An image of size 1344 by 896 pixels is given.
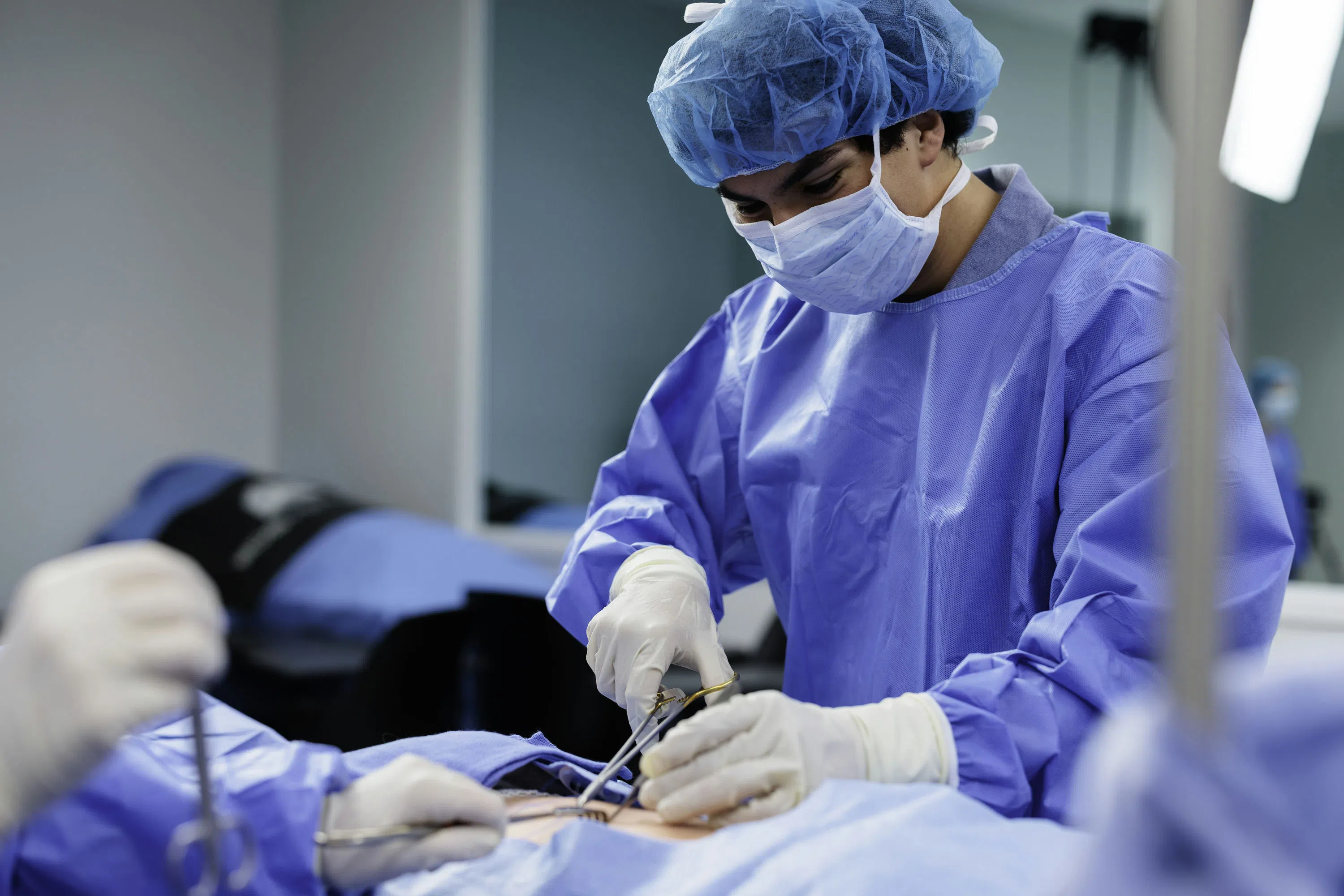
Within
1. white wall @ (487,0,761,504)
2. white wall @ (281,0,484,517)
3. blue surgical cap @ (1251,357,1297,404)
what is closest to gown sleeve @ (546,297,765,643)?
blue surgical cap @ (1251,357,1297,404)

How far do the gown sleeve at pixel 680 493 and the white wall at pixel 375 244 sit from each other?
7.72 ft

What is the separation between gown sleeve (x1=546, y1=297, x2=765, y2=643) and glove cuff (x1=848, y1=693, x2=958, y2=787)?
0.47 m

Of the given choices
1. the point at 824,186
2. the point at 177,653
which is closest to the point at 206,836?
the point at 177,653

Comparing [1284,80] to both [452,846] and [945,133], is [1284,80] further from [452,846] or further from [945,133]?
[452,846]

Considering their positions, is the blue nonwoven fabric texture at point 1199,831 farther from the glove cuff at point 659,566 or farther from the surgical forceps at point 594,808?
the glove cuff at point 659,566

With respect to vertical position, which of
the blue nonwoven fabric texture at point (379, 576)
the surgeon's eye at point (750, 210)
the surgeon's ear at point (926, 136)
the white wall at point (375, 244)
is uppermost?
the surgeon's ear at point (926, 136)

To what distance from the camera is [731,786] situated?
901 millimetres

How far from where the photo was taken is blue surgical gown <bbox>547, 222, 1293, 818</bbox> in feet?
3.23

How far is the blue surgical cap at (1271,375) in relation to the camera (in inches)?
92.4

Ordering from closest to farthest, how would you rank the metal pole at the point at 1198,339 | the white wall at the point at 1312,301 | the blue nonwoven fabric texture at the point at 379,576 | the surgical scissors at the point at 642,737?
the metal pole at the point at 1198,339, the surgical scissors at the point at 642,737, the white wall at the point at 1312,301, the blue nonwoven fabric texture at the point at 379,576

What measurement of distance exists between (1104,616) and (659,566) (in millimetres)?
502

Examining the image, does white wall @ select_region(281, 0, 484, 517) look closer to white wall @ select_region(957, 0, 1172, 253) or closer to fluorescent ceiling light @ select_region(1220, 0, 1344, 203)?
white wall @ select_region(957, 0, 1172, 253)

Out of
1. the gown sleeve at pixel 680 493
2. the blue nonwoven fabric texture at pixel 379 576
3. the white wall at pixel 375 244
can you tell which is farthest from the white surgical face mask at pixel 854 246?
the white wall at pixel 375 244

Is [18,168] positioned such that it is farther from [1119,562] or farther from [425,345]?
[1119,562]
